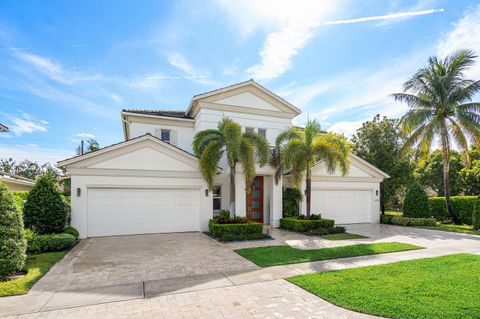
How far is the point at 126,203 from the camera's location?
479 inches

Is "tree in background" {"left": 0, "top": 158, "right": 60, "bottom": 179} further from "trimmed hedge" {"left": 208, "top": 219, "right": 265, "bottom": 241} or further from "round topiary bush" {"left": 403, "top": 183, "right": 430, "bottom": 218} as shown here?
"round topiary bush" {"left": 403, "top": 183, "right": 430, "bottom": 218}

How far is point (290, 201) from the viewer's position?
50.3ft

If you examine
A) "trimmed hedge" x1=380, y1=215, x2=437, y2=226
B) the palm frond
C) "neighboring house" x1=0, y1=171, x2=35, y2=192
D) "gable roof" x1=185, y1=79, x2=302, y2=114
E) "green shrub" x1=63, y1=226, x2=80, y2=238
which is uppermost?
"gable roof" x1=185, y1=79, x2=302, y2=114

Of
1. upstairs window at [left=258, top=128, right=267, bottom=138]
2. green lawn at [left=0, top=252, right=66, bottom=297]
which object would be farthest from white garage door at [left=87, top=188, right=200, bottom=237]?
upstairs window at [left=258, top=128, right=267, bottom=138]

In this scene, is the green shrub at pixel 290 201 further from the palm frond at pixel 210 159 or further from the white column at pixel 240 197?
the palm frond at pixel 210 159

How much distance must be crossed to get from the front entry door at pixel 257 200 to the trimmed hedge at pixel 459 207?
1231cm

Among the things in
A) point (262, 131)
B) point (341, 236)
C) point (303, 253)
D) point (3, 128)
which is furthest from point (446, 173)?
point (3, 128)

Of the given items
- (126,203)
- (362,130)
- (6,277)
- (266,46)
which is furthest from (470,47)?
(6,277)

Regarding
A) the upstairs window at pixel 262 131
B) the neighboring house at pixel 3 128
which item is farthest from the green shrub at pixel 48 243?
the upstairs window at pixel 262 131

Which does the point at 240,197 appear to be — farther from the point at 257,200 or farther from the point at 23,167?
the point at 23,167

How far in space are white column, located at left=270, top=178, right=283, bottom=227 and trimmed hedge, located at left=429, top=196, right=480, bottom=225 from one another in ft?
37.8

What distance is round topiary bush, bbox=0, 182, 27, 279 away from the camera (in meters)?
6.09

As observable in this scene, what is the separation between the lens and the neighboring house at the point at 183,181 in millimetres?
11766

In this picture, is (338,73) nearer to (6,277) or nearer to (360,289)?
(360,289)
